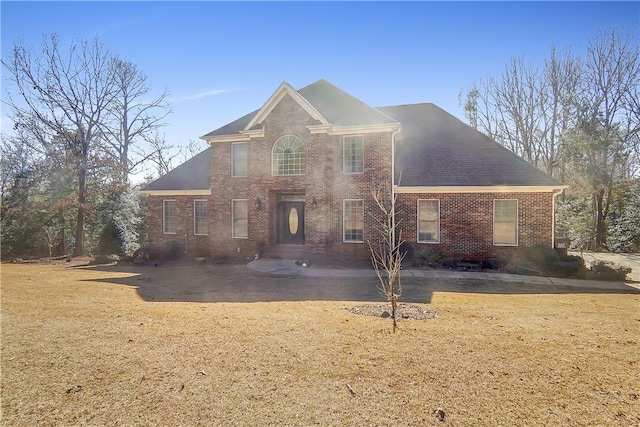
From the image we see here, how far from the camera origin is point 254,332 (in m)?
6.02

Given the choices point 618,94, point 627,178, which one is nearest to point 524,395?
point 627,178

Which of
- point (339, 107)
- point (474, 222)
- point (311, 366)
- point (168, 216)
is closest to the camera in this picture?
point (311, 366)

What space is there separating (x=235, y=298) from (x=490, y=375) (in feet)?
21.5

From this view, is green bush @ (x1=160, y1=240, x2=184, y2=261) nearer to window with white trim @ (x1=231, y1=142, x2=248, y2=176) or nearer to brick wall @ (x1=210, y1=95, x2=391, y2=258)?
brick wall @ (x1=210, y1=95, x2=391, y2=258)

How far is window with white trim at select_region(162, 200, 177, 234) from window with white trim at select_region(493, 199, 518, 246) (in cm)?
1660

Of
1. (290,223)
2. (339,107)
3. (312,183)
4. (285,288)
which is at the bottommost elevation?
(285,288)

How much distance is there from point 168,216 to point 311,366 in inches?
701

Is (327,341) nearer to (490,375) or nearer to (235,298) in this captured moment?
(490,375)

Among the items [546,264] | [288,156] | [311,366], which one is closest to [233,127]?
[288,156]

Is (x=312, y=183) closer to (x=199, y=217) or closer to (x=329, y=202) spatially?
(x=329, y=202)

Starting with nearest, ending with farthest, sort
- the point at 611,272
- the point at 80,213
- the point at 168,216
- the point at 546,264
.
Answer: the point at 611,272 < the point at 546,264 < the point at 168,216 < the point at 80,213

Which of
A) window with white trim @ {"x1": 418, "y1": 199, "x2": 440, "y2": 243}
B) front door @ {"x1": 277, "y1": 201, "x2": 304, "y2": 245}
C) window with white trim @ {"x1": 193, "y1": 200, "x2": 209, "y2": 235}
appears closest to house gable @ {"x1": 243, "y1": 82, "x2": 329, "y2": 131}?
front door @ {"x1": 277, "y1": 201, "x2": 304, "y2": 245}

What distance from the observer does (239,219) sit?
18.2m

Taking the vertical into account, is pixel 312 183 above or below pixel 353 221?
above
